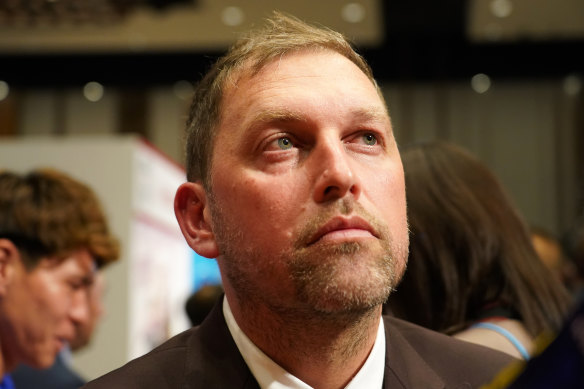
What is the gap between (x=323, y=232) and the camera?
1382 mm

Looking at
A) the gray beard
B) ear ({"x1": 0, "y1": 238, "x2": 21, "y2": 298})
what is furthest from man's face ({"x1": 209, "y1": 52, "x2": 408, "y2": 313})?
ear ({"x1": 0, "y1": 238, "x2": 21, "y2": 298})

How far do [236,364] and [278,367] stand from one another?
0.09 meters

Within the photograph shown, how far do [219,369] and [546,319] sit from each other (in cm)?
95

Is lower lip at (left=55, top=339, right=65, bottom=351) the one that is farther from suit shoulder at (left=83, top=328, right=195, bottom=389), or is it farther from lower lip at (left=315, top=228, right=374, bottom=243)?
lower lip at (left=315, top=228, right=374, bottom=243)

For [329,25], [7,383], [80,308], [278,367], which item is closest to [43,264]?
[80,308]

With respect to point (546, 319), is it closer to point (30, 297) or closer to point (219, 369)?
point (219, 369)

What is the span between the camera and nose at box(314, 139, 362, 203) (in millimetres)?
1380

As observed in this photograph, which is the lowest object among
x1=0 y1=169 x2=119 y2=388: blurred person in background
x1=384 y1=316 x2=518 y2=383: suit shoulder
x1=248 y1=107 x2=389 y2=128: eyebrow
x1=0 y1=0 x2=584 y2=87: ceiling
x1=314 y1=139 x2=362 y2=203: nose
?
x1=0 y1=0 x2=584 y2=87: ceiling

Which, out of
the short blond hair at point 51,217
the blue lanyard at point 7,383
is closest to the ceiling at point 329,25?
the short blond hair at point 51,217

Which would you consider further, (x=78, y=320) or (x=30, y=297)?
(x=78, y=320)

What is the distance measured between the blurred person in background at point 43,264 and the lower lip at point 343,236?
5.43ft

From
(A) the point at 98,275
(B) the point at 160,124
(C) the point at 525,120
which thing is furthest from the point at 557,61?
(A) the point at 98,275

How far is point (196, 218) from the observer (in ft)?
5.53

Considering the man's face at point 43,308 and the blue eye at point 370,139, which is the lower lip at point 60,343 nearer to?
the man's face at point 43,308
